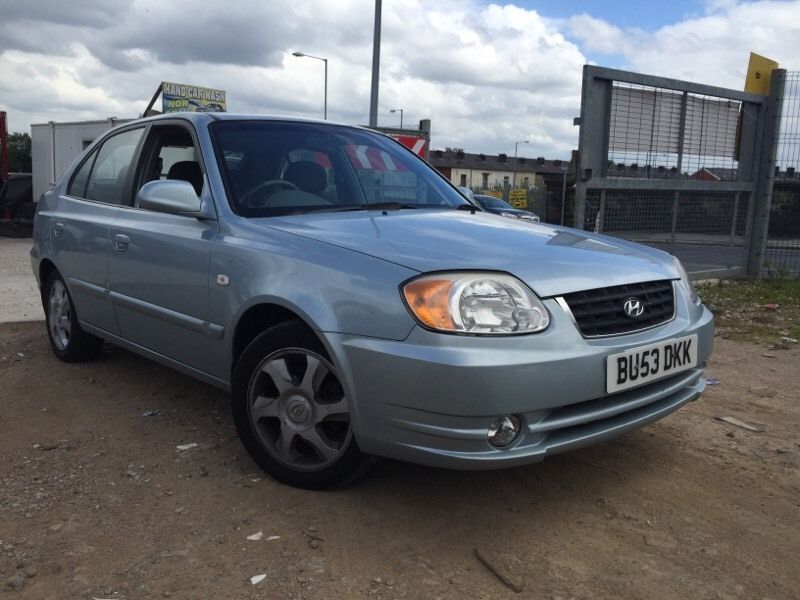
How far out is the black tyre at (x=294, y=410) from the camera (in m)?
2.93

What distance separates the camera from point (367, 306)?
8.78 ft

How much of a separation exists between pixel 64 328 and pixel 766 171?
8.47 m

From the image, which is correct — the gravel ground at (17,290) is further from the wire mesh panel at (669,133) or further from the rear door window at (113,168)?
the wire mesh panel at (669,133)

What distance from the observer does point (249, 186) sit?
11.8ft

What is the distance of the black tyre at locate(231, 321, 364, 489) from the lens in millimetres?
2926

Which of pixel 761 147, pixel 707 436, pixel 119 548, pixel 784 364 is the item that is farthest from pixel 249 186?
pixel 761 147

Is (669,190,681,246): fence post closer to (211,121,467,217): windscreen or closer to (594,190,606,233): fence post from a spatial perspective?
(594,190,606,233): fence post

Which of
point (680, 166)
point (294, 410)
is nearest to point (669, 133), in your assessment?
point (680, 166)

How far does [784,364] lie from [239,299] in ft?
13.9

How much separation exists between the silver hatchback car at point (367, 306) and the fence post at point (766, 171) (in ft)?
22.6

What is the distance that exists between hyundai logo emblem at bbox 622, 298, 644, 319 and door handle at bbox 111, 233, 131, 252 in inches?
Result: 103

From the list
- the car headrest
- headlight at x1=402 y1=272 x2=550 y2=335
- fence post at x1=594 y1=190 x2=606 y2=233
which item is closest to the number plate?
headlight at x1=402 y1=272 x2=550 y2=335

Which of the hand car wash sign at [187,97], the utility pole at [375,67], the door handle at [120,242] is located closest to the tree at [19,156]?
the hand car wash sign at [187,97]

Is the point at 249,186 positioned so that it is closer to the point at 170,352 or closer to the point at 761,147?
the point at 170,352
